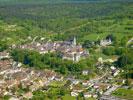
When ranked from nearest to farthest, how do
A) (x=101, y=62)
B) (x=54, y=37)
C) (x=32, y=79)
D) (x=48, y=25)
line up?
(x=32, y=79) → (x=101, y=62) → (x=54, y=37) → (x=48, y=25)

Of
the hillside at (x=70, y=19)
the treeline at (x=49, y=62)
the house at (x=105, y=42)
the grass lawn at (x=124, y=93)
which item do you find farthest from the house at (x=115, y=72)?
the hillside at (x=70, y=19)

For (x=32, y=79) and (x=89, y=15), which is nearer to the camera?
(x=32, y=79)

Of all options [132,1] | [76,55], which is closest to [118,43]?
[76,55]

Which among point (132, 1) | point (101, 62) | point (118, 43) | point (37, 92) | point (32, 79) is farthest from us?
point (132, 1)

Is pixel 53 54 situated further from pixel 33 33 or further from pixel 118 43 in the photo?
pixel 33 33

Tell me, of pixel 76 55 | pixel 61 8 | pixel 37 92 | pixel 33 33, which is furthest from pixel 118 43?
pixel 61 8

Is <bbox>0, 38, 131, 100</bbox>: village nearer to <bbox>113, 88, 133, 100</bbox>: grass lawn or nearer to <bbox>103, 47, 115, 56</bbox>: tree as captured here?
<bbox>113, 88, 133, 100</bbox>: grass lawn

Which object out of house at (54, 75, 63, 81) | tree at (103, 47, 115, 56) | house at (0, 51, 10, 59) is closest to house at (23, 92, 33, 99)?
house at (54, 75, 63, 81)
